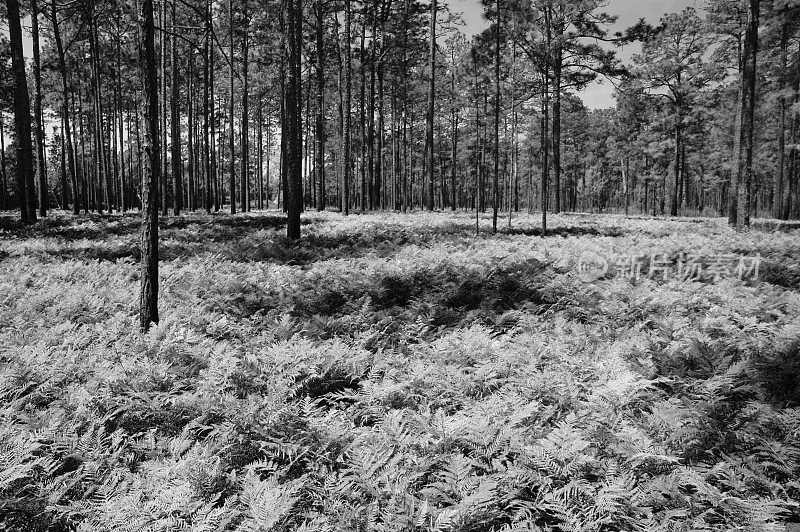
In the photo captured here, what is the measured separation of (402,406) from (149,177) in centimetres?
461

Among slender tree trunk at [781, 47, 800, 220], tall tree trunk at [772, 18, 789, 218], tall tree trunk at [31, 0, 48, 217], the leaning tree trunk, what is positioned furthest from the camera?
tall tree trunk at [772, 18, 789, 218]

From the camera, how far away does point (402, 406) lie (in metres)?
4.76

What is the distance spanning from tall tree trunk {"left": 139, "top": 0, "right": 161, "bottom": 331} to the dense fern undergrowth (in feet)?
1.61

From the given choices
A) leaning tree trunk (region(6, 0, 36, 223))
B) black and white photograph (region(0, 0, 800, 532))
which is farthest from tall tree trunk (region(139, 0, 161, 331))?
leaning tree trunk (region(6, 0, 36, 223))

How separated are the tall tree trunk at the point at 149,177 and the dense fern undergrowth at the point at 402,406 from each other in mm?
491

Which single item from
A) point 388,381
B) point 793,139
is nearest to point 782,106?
point 793,139

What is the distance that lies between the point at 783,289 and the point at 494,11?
44.4 ft

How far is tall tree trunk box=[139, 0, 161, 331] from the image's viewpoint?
229 inches

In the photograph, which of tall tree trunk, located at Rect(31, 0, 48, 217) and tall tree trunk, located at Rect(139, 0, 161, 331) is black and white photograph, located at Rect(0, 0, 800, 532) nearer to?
tall tree trunk, located at Rect(139, 0, 161, 331)

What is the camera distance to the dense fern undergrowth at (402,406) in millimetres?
3227

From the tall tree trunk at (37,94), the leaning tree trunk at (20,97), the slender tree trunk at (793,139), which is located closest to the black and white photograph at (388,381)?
the leaning tree trunk at (20,97)

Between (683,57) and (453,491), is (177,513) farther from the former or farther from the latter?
(683,57)

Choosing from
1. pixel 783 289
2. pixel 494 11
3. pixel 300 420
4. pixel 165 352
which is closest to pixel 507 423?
pixel 300 420

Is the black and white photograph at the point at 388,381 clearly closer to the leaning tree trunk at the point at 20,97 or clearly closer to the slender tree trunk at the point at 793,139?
the leaning tree trunk at the point at 20,97
